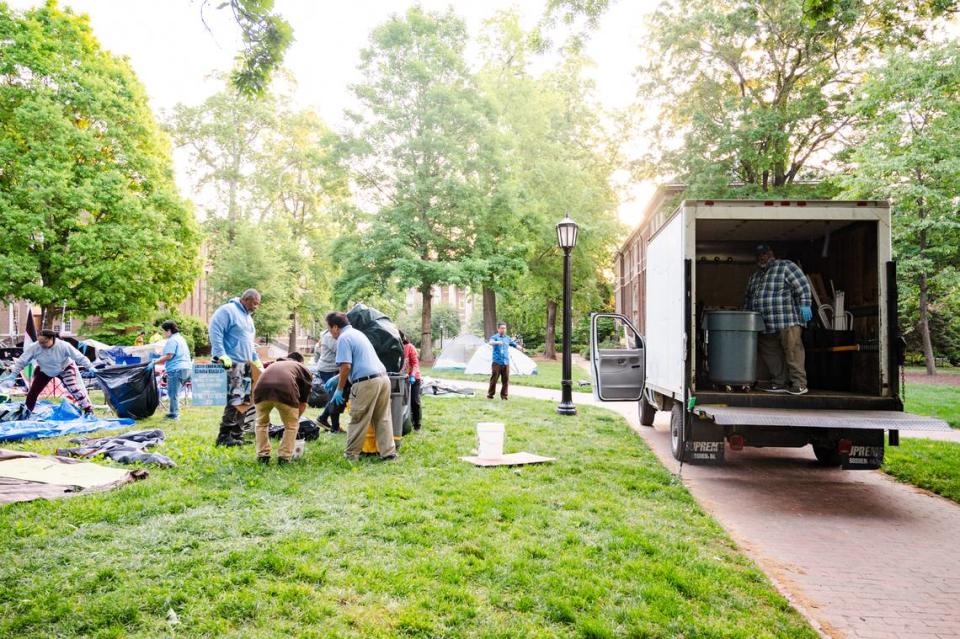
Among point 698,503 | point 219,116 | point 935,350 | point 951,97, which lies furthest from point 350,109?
point 935,350

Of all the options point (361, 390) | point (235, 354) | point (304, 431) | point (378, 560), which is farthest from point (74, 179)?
point (378, 560)

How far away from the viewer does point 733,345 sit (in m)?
7.72

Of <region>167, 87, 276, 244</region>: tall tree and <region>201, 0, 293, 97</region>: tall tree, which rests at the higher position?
<region>167, 87, 276, 244</region>: tall tree

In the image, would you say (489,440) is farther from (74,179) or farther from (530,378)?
(74,179)

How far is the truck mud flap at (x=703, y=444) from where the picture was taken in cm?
689

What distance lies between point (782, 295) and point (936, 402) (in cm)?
918

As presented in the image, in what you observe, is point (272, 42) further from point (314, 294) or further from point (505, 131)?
point (314, 294)

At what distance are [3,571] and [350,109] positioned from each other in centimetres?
2651

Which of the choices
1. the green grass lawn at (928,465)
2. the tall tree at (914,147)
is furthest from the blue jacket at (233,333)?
the tall tree at (914,147)

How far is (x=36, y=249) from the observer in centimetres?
1906

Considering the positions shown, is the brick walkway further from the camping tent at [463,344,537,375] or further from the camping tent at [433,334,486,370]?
the camping tent at [433,334,486,370]

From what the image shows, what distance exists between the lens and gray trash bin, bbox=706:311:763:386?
764cm

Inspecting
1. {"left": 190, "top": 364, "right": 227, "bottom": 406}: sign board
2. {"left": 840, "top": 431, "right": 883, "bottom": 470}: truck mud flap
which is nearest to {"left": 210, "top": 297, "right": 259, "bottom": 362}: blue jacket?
{"left": 190, "top": 364, "right": 227, "bottom": 406}: sign board

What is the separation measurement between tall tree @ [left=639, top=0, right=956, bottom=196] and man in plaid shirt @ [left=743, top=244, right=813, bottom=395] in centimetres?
1450
